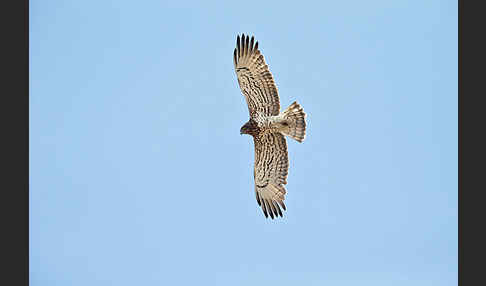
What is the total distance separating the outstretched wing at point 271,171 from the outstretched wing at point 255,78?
1.54 feet

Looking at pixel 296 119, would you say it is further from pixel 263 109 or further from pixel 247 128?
pixel 247 128

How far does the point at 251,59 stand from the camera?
10258 mm

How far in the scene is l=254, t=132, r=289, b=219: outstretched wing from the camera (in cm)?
1066

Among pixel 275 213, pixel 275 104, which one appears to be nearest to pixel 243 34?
pixel 275 104

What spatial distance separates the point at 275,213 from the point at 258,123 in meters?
1.45

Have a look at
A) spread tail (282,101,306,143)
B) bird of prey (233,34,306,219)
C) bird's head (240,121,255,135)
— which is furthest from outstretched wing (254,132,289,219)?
spread tail (282,101,306,143)

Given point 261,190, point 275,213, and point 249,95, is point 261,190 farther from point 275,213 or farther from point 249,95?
point 249,95

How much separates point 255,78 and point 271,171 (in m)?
1.47

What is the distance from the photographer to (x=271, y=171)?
35.7 feet

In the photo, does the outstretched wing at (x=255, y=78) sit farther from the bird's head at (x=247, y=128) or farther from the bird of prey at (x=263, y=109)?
the bird's head at (x=247, y=128)

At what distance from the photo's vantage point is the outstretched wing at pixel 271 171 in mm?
10656

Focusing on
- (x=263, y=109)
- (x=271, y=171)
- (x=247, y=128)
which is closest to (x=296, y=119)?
(x=263, y=109)

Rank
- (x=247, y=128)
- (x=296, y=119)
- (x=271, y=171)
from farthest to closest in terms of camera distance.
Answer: (x=271, y=171) → (x=247, y=128) → (x=296, y=119)

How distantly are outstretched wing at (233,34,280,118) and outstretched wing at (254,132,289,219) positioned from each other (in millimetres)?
469
